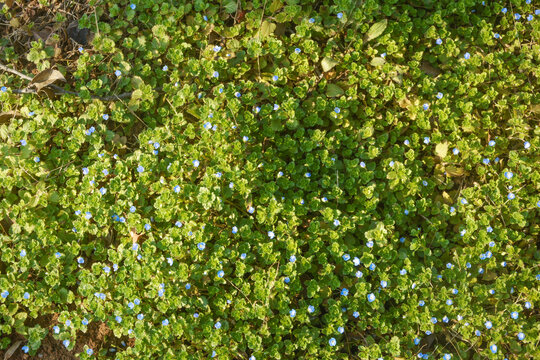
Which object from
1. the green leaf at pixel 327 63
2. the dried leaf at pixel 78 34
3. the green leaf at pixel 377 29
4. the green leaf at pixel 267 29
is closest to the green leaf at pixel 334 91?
the green leaf at pixel 327 63

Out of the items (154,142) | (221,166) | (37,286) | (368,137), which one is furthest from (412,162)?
(37,286)

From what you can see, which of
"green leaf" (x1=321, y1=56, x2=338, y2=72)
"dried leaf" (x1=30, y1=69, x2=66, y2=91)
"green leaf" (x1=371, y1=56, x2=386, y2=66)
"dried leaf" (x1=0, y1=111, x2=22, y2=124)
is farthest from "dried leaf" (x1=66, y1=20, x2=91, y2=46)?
"green leaf" (x1=371, y1=56, x2=386, y2=66)

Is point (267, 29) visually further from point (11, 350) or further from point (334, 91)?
point (11, 350)

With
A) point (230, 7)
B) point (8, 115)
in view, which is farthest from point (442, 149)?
point (8, 115)

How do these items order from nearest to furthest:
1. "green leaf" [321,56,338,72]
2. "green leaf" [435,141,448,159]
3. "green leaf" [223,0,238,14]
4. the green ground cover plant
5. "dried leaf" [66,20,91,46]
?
the green ground cover plant, "green leaf" [435,141,448,159], "green leaf" [321,56,338,72], "green leaf" [223,0,238,14], "dried leaf" [66,20,91,46]

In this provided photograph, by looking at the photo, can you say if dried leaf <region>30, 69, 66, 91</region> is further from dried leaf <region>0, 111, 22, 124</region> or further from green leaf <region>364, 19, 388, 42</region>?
green leaf <region>364, 19, 388, 42</region>

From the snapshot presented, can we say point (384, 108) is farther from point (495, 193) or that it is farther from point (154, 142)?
point (154, 142)
